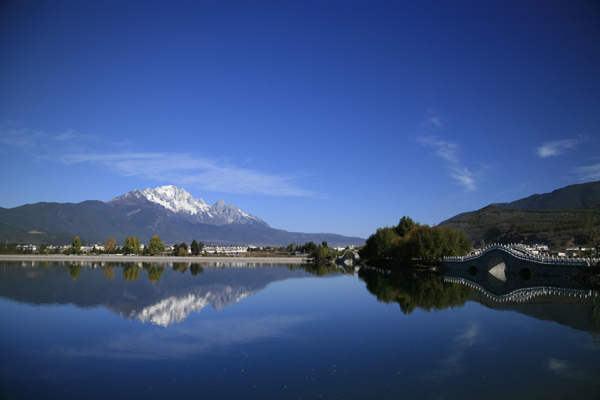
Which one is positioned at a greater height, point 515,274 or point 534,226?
point 534,226

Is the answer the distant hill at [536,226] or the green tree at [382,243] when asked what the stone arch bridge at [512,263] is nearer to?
the green tree at [382,243]

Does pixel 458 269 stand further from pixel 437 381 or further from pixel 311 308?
pixel 437 381

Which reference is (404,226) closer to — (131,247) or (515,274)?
(515,274)

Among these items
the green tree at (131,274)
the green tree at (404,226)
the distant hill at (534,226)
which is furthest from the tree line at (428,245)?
the green tree at (131,274)

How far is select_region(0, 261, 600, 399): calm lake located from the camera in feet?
37.4

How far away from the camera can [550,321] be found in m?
21.5

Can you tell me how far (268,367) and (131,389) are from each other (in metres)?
4.32

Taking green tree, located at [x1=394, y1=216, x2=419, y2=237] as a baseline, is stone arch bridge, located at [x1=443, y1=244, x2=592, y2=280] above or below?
below

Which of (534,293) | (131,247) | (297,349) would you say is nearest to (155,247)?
(131,247)

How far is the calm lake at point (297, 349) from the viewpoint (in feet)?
37.4

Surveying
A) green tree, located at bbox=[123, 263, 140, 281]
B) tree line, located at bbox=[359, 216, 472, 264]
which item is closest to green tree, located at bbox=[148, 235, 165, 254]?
green tree, located at bbox=[123, 263, 140, 281]

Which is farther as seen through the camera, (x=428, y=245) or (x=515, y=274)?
(x=428, y=245)

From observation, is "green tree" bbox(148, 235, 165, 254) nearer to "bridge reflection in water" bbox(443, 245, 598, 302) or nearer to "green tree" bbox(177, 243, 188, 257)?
"green tree" bbox(177, 243, 188, 257)

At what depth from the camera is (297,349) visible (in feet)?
51.1
